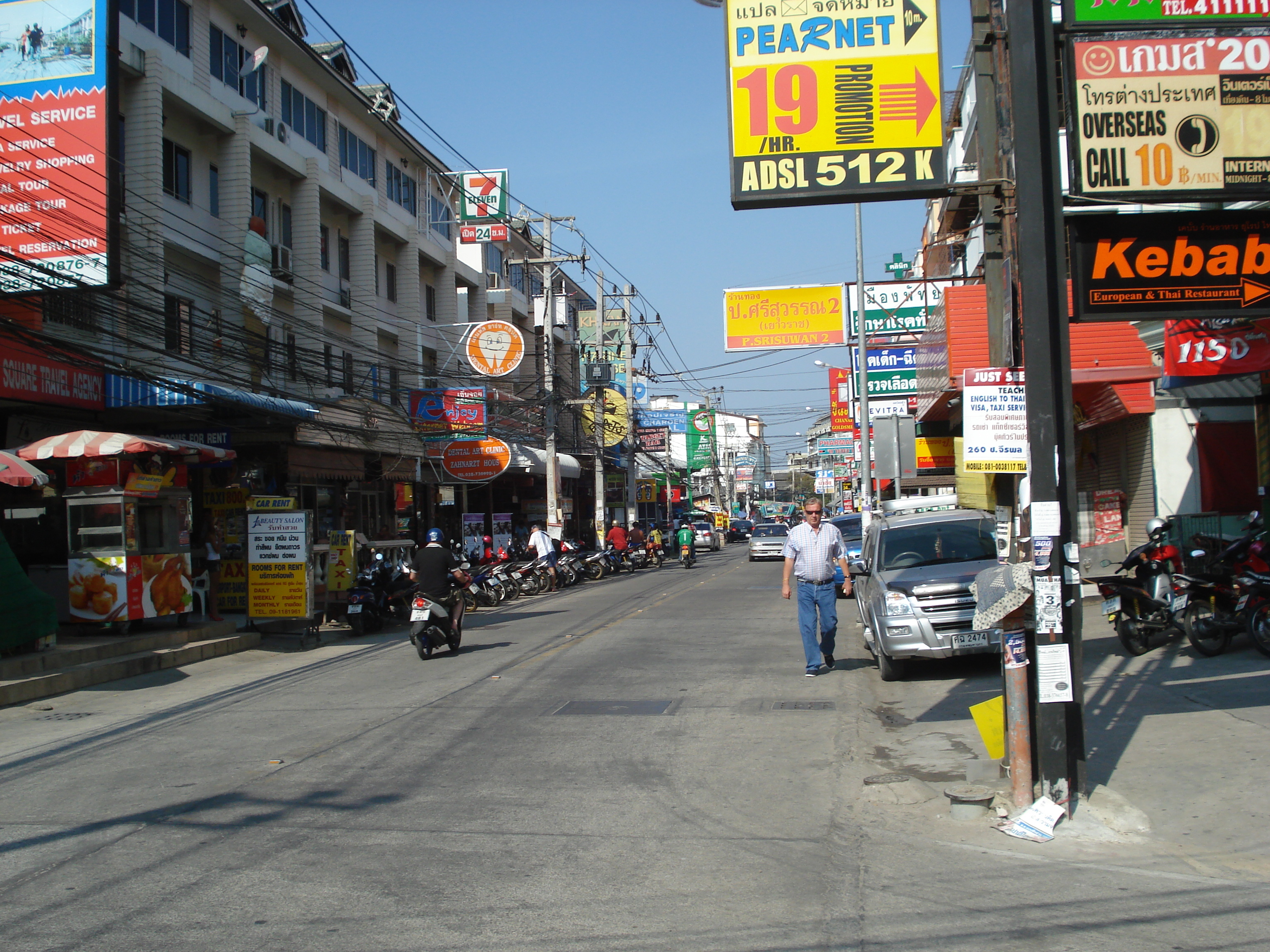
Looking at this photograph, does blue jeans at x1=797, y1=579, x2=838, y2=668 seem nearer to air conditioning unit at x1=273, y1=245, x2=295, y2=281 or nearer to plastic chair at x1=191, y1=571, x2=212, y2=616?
plastic chair at x1=191, y1=571, x2=212, y2=616

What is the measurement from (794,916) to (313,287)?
26.0 metres

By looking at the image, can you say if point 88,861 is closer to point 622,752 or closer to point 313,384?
point 622,752

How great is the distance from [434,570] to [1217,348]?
10253 mm

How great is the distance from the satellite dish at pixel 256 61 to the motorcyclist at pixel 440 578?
50.4 feet

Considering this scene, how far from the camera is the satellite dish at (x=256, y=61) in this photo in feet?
81.8

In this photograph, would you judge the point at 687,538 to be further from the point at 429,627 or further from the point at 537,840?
the point at 537,840

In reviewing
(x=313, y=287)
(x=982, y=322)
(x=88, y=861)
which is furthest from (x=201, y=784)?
(x=313, y=287)

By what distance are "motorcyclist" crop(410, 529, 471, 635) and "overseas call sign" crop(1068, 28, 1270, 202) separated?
10490 millimetres

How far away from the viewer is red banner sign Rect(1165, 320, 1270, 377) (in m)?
10.8

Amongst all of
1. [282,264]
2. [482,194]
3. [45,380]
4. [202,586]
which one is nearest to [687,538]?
[482,194]

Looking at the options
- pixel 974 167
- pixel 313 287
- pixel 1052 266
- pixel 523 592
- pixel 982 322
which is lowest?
pixel 523 592

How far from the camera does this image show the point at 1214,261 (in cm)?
704

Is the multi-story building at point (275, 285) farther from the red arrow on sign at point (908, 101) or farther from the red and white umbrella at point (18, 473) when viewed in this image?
the red arrow on sign at point (908, 101)

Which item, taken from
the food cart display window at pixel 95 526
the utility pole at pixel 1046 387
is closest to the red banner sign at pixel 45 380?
the food cart display window at pixel 95 526
